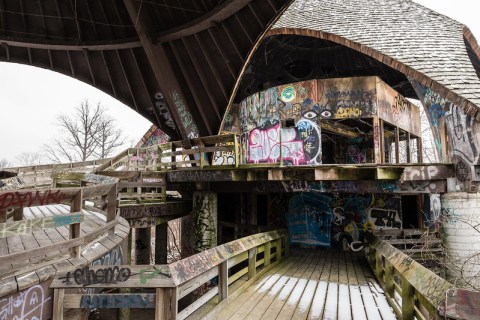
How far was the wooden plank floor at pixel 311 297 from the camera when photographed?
170 inches

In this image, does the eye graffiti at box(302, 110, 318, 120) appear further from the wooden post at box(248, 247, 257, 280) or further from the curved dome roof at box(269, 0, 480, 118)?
the wooden post at box(248, 247, 257, 280)

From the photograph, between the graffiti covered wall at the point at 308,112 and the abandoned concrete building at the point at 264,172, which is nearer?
the abandoned concrete building at the point at 264,172

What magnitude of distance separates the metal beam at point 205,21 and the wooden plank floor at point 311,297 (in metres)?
9.03

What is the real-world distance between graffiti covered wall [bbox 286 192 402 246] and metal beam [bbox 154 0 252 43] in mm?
8277

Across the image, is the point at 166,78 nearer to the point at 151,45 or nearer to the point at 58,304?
the point at 151,45

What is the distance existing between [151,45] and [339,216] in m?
11.0

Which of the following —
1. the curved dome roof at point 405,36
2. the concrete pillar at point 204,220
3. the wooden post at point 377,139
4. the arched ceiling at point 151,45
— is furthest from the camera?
the wooden post at point 377,139

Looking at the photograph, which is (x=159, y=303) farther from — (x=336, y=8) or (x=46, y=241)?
(x=336, y=8)

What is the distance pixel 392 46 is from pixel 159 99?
36.8 ft

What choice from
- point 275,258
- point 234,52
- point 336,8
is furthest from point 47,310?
point 336,8

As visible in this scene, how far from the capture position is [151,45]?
40.1 feet

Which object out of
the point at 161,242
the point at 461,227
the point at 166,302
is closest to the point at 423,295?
the point at 166,302

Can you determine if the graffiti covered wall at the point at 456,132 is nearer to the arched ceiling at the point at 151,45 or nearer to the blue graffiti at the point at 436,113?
the blue graffiti at the point at 436,113

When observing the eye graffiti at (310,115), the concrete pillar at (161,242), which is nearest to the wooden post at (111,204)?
the eye graffiti at (310,115)
